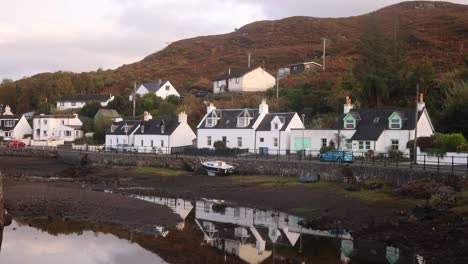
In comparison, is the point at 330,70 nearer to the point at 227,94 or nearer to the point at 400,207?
the point at 227,94

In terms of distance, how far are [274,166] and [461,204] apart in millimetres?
23181

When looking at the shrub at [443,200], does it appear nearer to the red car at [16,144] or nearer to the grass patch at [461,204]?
the grass patch at [461,204]

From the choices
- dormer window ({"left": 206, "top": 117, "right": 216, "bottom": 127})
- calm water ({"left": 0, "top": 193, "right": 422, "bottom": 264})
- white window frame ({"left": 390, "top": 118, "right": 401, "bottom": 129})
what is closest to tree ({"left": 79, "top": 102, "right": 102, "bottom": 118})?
dormer window ({"left": 206, "top": 117, "right": 216, "bottom": 127})

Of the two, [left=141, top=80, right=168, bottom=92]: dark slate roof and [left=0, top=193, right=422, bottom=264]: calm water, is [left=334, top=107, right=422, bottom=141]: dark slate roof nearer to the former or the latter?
[left=0, top=193, right=422, bottom=264]: calm water

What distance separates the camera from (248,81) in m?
103

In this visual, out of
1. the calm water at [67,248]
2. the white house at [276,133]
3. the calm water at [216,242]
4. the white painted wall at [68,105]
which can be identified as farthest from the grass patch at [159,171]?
the white painted wall at [68,105]

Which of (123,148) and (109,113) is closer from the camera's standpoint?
(123,148)

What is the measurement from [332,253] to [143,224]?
39.8 feet

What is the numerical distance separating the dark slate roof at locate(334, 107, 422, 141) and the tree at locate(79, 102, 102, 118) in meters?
62.7

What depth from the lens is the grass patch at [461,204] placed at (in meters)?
25.6

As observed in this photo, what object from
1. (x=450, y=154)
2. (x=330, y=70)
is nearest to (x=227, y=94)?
(x=330, y=70)

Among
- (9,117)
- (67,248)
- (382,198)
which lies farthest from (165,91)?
(67,248)

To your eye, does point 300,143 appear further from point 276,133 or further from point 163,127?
point 163,127

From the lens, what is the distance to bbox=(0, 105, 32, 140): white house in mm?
104556
